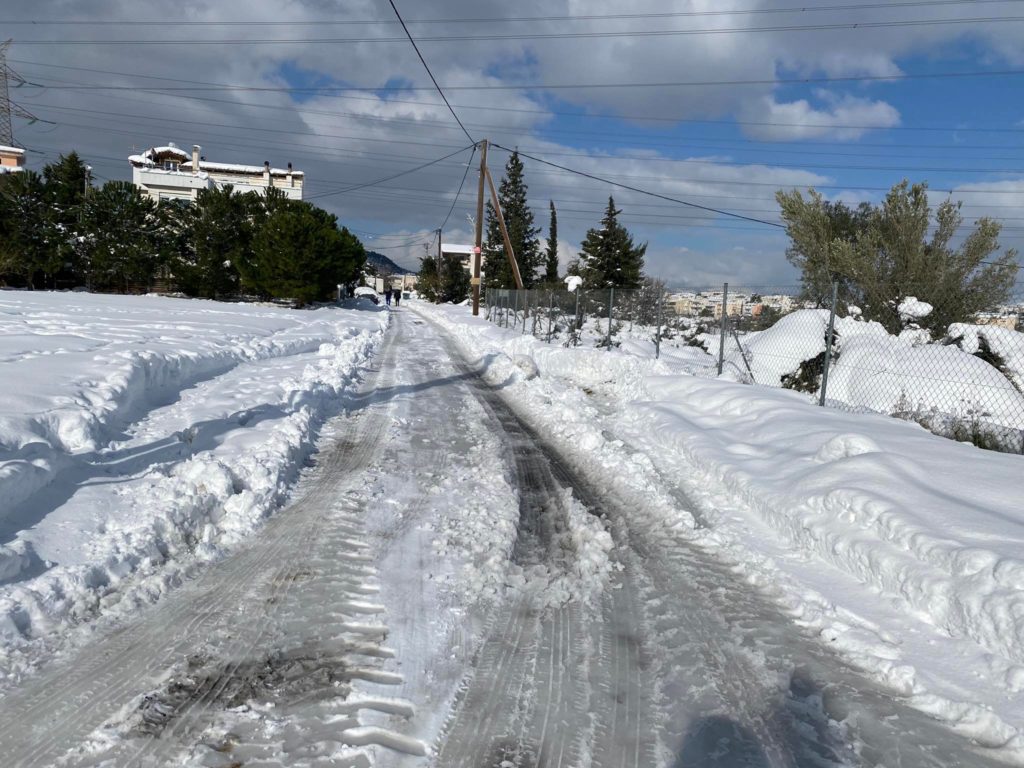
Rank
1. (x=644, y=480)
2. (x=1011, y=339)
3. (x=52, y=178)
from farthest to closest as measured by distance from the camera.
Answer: (x=52, y=178) < (x=1011, y=339) < (x=644, y=480)

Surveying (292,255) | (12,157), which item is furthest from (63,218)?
(12,157)

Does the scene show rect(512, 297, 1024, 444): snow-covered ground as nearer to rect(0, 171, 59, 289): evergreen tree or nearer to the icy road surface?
the icy road surface

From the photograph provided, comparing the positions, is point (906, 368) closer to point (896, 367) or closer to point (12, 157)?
point (896, 367)

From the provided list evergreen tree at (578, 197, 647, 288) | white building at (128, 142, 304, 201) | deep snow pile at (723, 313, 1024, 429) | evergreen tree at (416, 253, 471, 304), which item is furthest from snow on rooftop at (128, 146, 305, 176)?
deep snow pile at (723, 313, 1024, 429)

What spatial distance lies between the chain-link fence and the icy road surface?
581 cm

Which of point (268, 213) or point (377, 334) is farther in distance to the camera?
point (268, 213)

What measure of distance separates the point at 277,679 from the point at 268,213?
41341 millimetres

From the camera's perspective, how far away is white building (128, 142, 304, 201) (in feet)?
241

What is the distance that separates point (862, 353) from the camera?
36.1 ft

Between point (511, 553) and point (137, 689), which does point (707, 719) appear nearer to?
point (511, 553)

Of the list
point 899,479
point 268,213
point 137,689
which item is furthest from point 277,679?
point 268,213

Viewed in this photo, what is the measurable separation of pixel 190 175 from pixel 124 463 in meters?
79.5

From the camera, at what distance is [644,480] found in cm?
680

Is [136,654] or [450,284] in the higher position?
[450,284]
